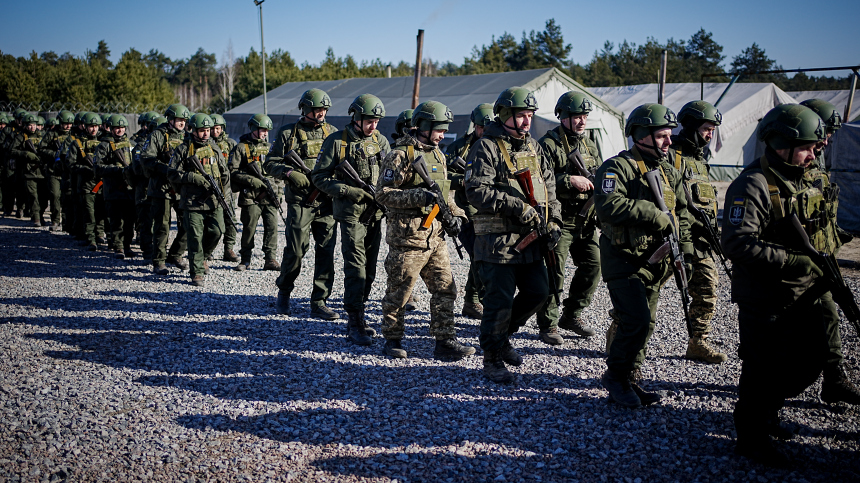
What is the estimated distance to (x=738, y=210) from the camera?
357 cm

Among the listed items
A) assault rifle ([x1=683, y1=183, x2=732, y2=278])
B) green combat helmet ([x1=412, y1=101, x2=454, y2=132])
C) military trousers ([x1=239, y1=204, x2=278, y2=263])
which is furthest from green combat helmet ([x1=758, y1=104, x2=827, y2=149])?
military trousers ([x1=239, y1=204, x2=278, y2=263])

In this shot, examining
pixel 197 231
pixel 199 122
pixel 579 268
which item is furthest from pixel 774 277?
pixel 199 122

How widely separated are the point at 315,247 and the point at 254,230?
3372 millimetres

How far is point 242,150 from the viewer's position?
31.7 feet

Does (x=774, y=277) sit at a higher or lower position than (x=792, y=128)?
lower

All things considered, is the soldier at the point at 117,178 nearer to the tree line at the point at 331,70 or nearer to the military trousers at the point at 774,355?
the military trousers at the point at 774,355

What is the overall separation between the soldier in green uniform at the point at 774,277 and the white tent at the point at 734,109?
58.7 feet

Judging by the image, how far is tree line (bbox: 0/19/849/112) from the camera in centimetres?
3359

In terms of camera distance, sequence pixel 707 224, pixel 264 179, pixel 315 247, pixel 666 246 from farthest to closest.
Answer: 1. pixel 264 179
2. pixel 315 247
3. pixel 707 224
4. pixel 666 246

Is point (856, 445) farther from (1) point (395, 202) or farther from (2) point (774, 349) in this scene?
(1) point (395, 202)

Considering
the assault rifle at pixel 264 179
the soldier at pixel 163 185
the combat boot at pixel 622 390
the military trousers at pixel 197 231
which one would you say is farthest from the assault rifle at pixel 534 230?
the soldier at pixel 163 185

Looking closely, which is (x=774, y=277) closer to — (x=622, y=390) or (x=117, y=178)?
(x=622, y=390)

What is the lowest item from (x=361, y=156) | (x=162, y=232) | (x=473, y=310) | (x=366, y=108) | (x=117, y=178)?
(x=473, y=310)

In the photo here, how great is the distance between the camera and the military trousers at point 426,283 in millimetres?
5391
